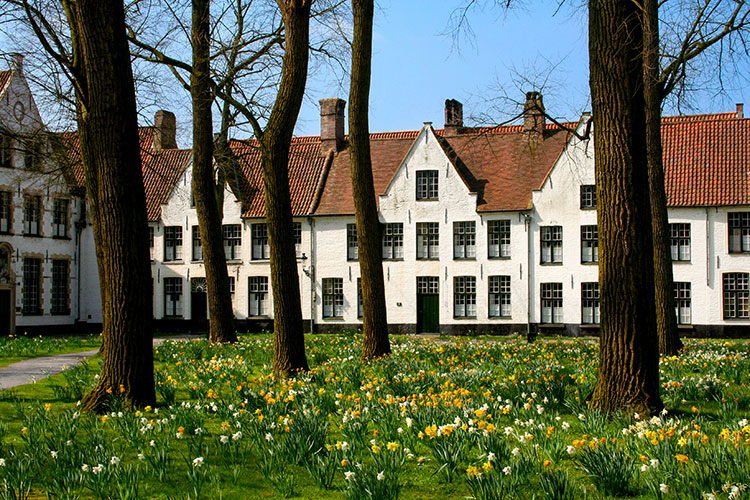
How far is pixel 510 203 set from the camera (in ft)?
115

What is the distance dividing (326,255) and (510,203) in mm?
9324

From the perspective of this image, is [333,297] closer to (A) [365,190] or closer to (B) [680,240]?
(B) [680,240]

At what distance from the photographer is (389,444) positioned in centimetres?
590

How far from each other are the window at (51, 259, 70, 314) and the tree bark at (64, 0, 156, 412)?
106 ft

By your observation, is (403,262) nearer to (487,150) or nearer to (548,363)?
(487,150)

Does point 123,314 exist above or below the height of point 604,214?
below

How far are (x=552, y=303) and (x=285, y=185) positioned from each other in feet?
80.7

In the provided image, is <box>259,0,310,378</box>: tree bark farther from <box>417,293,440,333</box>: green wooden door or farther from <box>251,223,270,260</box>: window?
<box>251,223,270,260</box>: window

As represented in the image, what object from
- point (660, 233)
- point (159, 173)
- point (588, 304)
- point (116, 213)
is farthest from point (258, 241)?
point (116, 213)

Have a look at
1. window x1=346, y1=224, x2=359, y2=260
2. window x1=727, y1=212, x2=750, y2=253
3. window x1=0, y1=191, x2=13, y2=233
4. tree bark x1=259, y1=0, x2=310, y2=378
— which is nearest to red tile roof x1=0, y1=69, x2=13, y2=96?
window x1=0, y1=191, x2=13, y2=233

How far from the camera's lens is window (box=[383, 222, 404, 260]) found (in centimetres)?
3678

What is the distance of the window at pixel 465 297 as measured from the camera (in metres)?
35.6

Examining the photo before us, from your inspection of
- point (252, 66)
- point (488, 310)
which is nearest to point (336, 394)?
point (252, 66)

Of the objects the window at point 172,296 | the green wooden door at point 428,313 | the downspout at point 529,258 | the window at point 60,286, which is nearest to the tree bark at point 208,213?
the green wooden door at point 428,313
